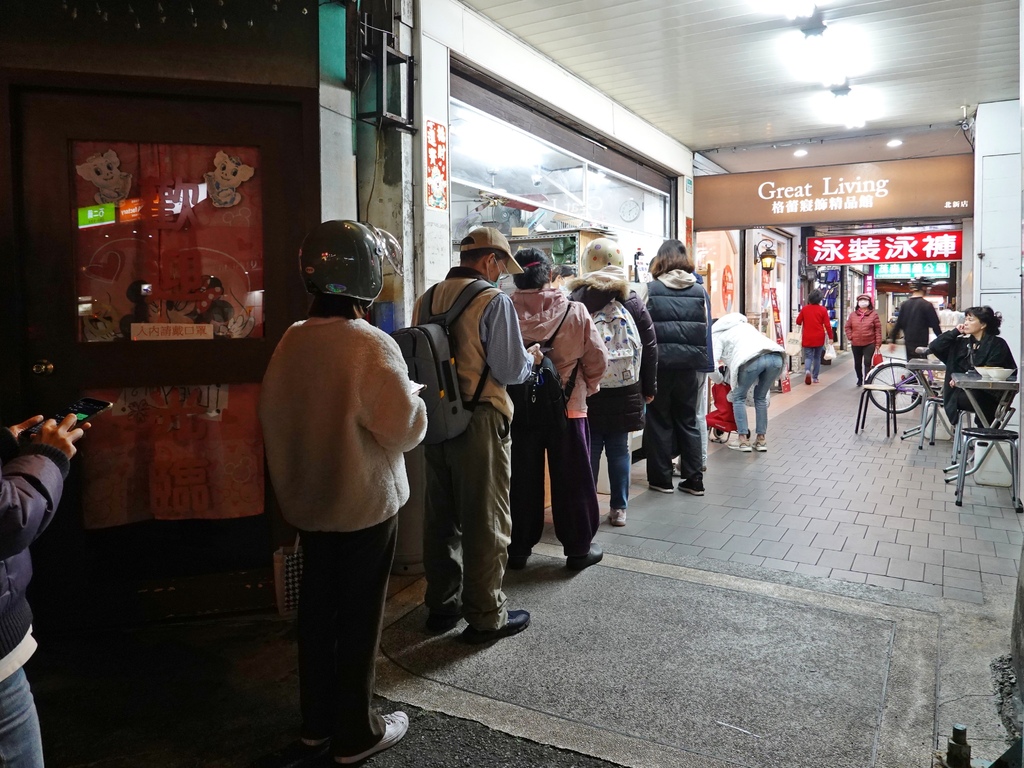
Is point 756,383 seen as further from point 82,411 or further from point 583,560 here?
point 82,411

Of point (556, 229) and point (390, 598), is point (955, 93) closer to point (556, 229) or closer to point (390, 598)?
point (556, 229)

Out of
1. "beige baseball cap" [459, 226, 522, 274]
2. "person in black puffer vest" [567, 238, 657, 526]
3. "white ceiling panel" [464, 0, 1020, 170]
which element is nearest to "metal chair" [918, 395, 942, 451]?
"white ceiling panel" [464, 0, 1020, 170]

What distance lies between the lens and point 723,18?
5.41 metres

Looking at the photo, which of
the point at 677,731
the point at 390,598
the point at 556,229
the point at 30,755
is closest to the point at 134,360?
the point at 390,598

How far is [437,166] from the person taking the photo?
4734mm

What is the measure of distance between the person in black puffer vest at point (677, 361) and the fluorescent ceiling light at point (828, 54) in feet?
5.88

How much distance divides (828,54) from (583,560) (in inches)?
184

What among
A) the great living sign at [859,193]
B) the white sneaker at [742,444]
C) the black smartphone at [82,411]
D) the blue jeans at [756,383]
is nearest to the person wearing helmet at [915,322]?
the great living sign at [859,193]

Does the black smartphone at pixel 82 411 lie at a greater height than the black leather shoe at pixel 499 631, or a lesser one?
greater

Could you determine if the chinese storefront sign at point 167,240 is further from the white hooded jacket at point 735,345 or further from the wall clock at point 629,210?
the wall clock at point 629,210

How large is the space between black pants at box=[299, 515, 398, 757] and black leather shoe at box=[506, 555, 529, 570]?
72.5 inches

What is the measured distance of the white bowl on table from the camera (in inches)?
245

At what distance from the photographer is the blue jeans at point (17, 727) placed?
1638 millimetres

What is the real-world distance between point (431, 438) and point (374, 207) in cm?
177
